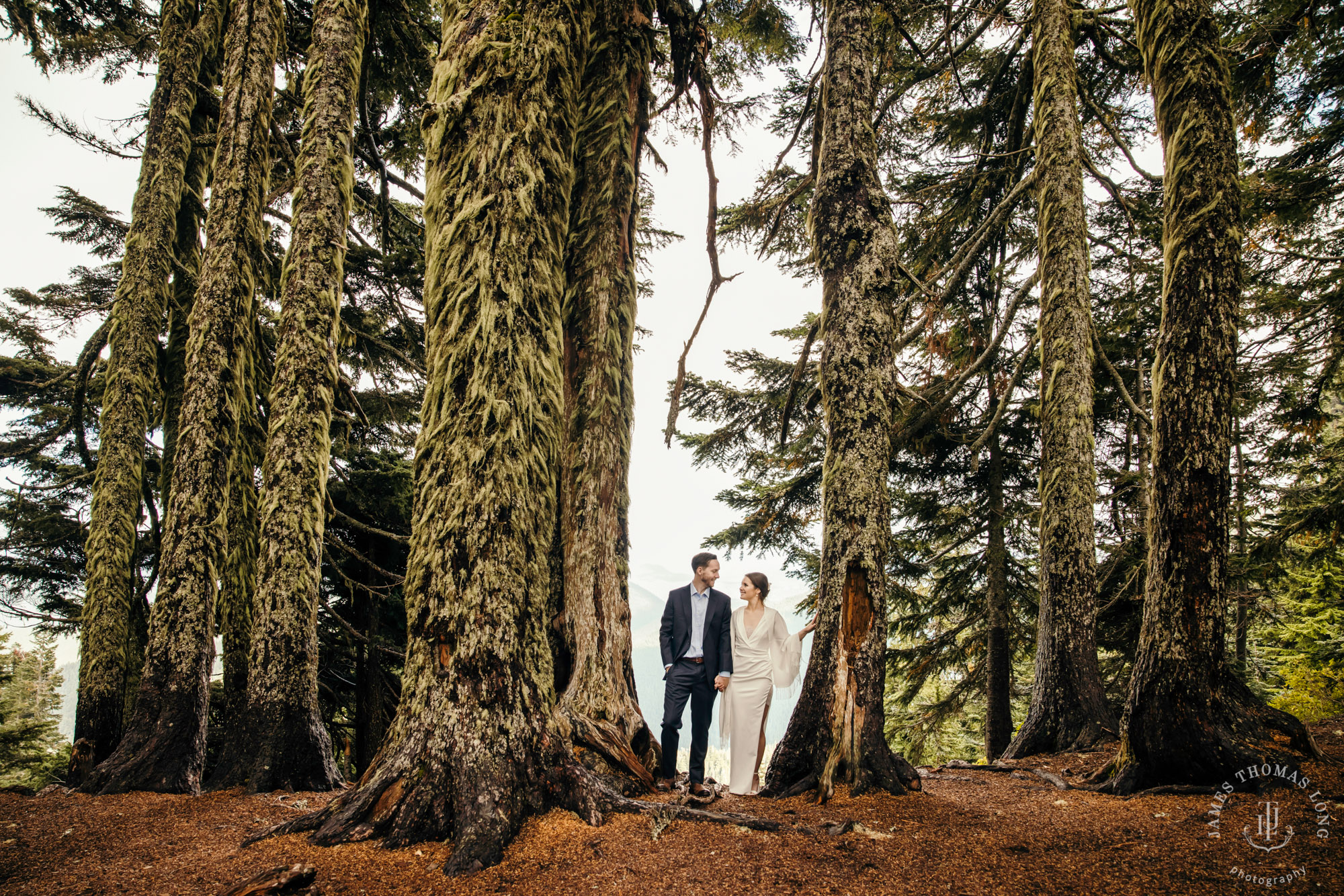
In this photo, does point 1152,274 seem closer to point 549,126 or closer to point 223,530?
point 549,126

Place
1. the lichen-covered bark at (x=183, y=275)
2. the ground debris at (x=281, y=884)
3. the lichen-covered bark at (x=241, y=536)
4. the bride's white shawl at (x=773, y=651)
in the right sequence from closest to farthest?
the ground debris at (x=281, y=884), the bride's white shawl at (x=773, y=651), the lichen-covered bark at (x=241, y=536), the lichen-covered bark at (x=183, y=275)

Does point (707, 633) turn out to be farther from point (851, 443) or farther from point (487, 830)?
point (487, 830)

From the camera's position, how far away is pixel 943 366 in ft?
35.0

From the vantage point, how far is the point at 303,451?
16.6ft

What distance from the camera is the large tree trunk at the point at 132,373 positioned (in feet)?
19.4

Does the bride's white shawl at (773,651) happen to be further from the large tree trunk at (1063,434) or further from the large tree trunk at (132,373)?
the large tree trunk at (132,373)

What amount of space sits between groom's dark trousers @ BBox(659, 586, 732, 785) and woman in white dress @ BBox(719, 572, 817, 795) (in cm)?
13

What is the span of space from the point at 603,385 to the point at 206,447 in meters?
3.92

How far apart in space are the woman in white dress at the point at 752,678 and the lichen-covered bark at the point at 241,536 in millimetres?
4753

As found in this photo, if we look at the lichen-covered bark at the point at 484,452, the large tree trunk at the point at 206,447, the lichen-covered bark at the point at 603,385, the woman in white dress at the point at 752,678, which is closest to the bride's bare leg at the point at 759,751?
the woman in white dress at the point at 752,678

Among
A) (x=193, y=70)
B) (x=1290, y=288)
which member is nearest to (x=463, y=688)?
(x=193, y=70)

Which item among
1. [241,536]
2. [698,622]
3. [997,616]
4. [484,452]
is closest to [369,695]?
[241,536]

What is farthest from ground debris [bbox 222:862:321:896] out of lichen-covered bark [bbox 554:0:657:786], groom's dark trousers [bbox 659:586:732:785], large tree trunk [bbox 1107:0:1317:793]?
large tree trunk [bbox 1107:0:1317:793]

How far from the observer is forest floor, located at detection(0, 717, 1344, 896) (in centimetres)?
239
